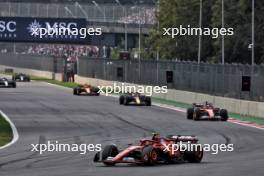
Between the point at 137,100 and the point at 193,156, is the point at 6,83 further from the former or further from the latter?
the point at 193,156

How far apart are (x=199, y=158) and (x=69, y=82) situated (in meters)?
84.7

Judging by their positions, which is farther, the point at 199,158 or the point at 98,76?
the point at 98,76

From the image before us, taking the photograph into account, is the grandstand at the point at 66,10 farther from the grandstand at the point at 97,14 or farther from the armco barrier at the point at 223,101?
the armco barrier at the point at 223,101

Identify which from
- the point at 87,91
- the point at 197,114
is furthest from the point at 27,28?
the point at 197,114

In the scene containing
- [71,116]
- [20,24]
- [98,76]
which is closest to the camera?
[71,116]

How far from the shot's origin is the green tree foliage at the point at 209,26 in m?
95.5

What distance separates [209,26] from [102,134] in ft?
233

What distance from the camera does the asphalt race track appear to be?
23125 millimetres

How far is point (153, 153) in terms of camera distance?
2481 centimetres

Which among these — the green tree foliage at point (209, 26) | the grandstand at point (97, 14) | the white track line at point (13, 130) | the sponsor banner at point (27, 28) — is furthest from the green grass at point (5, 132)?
the grandstand at point (97, 14)

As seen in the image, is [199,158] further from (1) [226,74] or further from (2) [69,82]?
(2) [69,82]

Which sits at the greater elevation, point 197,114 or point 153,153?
point 153,153

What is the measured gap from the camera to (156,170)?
2317 cm

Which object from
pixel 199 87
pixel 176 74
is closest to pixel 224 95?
pixel 199 87
